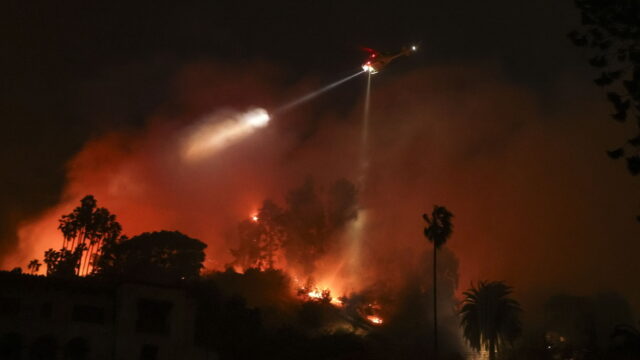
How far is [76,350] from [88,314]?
9.68ft

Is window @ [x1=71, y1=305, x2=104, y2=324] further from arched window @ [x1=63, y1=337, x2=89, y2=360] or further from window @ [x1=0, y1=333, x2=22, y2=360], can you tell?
window @ [x1=0, y1=333, x2=22, y2=360]

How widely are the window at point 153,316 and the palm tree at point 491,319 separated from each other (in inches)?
1895

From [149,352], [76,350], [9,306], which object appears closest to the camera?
[9,306]

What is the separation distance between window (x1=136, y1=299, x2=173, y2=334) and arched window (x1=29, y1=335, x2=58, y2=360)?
644 centimetres

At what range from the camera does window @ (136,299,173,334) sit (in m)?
48.9

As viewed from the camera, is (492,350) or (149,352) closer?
(149,352)

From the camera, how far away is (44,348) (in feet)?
150

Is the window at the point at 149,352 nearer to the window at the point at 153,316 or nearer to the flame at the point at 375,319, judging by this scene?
the window at the point at 153,316

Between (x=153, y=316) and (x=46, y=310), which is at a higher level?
(x=153, y=316)

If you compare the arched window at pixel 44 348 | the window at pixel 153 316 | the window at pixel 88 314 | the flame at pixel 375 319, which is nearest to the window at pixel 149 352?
the window at pixel 153 316

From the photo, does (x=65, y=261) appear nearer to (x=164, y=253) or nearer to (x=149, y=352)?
(x=164, y=253)

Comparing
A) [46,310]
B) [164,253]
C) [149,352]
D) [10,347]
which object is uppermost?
[164,253]

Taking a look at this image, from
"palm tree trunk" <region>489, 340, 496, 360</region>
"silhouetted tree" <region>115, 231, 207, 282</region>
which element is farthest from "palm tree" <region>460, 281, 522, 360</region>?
"silhouetted tree" <region>115, 231, 207, 282</region>

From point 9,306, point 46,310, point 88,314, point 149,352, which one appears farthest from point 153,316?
point 9,306
